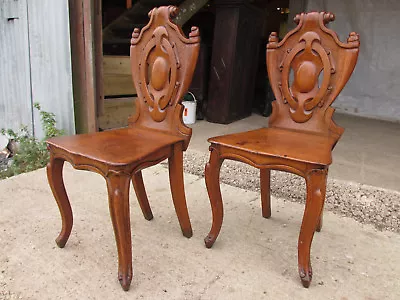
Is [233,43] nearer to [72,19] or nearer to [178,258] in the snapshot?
[72,19]

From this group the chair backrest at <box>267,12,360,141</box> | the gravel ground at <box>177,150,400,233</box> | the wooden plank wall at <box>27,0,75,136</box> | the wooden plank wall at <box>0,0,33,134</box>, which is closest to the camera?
the chair backrest at <box>267,12,360,141</box>

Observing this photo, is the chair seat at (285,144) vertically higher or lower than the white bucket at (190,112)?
higher

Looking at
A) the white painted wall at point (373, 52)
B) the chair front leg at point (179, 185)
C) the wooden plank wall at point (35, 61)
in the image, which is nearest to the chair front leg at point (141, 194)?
the chair front leg at point (179, 185)

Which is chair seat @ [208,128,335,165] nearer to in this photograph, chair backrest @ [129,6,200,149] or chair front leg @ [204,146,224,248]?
chair front leg @ [204,146,224,248]

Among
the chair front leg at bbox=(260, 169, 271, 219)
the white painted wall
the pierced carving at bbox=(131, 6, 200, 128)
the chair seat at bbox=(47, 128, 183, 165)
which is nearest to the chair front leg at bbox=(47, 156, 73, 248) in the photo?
the chair seat at bbox=(47, 128, 183, 165)

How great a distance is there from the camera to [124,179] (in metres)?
1.31

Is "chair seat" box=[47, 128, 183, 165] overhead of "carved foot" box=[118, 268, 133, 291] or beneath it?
overhead

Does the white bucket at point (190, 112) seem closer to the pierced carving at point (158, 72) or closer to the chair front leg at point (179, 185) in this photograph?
the pierced carving at point (158, 72)

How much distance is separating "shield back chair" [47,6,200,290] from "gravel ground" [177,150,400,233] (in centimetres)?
83

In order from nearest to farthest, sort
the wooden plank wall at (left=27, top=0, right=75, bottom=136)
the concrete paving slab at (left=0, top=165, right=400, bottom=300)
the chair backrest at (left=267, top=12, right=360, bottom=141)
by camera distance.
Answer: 1. the concrete paving slab at (left=0, top=165, right=400, bottom=300)
2. the chair backrest at (left=267, top=12, right=360, bottom=141)
3. the wooden plank wall at (left=27, top=0, right=75, bottom=136)

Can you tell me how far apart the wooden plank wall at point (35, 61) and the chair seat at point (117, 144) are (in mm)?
1689

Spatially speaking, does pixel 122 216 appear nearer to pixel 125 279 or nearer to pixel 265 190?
pixel 125 279

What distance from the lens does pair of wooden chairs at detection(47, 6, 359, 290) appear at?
137 centimetres

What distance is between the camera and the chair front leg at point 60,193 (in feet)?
5.16
